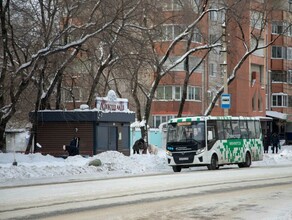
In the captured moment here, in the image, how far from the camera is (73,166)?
2881 cm

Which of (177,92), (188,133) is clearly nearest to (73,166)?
(188,133)

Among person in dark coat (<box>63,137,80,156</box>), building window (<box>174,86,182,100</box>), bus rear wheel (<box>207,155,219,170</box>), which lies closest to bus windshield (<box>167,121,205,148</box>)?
bus rear wheel (<box>207,155,219,170</box>)

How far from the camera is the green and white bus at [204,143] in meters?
31.3

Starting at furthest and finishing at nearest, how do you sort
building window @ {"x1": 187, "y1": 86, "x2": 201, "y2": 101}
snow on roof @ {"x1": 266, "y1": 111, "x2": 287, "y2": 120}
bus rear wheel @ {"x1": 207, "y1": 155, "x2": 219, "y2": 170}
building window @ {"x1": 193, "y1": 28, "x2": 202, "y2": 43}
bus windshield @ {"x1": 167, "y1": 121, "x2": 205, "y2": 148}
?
snow on roof @ {"x1": 266, "y1": 111, "x2": 287, "y2": 120}
building window @ {"x1": 187, "y1": 86, "x2": 201, "y2": 101}
building window @ {"x1": 193, "y1": 28, "x2": 202, "y2": 43}
bus windshield @ {"x1": 167, "y1": 121, "x2": 205, "y2": 148}
bus rear wheel @ {"x1": 207, "y1": 155, "x2": 219, "y2": 170}

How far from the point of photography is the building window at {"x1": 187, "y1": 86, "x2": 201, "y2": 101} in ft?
209

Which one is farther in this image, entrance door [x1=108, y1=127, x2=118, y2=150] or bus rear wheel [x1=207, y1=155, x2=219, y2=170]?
entrance door [x1=108, y1=127, x2=118, y2=150]

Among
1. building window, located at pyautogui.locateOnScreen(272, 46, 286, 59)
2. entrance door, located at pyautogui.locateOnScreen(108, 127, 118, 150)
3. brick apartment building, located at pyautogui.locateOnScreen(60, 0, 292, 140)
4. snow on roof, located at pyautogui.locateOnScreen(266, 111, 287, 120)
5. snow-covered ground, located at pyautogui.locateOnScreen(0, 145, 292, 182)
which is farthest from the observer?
building window, located at pyautogui.locateOnScreen(272, 46, 286, 59)

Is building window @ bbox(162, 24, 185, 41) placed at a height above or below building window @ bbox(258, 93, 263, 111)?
above

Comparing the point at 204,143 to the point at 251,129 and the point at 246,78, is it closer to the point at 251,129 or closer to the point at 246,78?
the point at 251,129

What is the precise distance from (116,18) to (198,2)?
1726 centimetres

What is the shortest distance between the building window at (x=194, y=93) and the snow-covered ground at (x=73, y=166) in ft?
94.8

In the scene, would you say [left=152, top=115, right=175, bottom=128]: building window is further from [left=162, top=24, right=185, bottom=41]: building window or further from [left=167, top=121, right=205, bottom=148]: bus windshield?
[left=167, top=121, right=205, bottom=148]: bus windshield

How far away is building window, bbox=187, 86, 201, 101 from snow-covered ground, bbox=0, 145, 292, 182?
28.9m

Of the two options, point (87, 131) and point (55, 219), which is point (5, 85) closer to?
point (87, 131)
